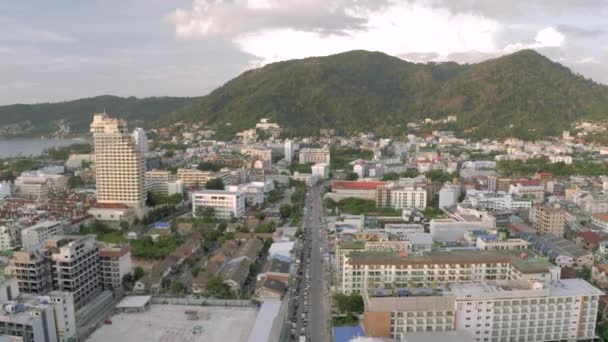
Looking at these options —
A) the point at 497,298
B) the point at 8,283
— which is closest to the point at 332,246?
the point at 497,298

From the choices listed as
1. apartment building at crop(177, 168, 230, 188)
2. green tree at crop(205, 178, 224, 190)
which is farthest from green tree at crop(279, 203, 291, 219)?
apartment building at crop(177, 168, 230, 188)

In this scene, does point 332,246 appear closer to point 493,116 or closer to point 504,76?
point 493,116

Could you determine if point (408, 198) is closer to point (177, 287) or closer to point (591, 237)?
point (591, 237)

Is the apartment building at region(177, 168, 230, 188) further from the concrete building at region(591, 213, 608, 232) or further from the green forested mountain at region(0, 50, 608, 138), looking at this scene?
the green forested mountain at region(0, 50, 608, 138)

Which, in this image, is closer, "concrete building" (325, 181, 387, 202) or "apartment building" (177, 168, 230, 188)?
"concrete building" (325, 181, 387, 202)

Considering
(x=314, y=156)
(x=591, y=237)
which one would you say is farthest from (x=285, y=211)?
(x=314, y=156)

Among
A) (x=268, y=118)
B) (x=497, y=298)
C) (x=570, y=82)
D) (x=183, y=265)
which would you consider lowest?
(x=183, y=265)
